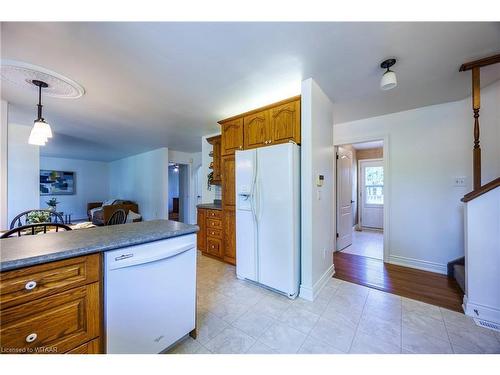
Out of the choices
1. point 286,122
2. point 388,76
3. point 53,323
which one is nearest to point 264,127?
point 286,122

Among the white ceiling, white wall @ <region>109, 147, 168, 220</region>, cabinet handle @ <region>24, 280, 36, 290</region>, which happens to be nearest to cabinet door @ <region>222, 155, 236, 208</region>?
the white ceiling

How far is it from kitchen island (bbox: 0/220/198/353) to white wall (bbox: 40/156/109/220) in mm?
8269

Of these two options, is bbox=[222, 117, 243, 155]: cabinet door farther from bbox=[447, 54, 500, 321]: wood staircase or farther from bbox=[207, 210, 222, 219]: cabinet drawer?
bbox=[447, 54, 500, 321]: wood staircase

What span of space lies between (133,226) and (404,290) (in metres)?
2.92

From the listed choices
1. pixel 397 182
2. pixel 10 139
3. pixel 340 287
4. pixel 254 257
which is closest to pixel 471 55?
pixel 397 182

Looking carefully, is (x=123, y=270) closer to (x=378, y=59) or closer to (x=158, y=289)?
(x=158, y=289)

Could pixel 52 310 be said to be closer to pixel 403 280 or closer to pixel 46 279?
pixel 46 279

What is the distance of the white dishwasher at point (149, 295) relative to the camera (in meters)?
1.11

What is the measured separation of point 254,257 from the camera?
7.91 feet

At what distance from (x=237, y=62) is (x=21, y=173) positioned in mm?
4257

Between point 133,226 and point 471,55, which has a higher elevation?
point 471,55

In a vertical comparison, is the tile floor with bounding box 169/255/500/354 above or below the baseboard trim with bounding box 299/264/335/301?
below

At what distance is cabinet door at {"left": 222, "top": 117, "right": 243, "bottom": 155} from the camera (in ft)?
9.36
